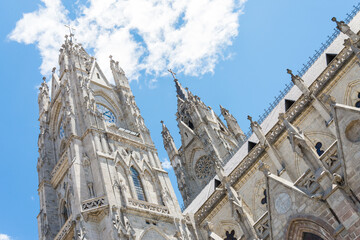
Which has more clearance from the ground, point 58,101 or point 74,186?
point 58,101

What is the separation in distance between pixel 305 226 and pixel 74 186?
39.8 feet

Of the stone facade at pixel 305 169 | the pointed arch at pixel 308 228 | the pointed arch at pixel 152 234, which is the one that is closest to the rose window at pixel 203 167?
the stone facade at pixel 305 169

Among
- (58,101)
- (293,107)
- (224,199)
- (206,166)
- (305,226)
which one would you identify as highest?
(58,101)

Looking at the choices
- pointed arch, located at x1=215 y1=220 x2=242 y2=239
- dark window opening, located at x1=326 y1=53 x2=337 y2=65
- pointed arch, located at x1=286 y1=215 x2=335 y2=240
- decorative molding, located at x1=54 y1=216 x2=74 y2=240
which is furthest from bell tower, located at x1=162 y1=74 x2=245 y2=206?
pointed arch, located at x1=286 y1=215 x2=335 y2=240

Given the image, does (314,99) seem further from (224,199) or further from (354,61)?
(224,199)

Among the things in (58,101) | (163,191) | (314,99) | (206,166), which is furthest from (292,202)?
(206,166)

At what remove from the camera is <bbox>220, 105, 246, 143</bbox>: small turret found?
41.7m

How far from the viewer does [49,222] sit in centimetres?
2536

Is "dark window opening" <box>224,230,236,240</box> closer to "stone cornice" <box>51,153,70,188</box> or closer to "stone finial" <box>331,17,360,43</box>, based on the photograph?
"stone cornice" <box>51,153,70,188</box>

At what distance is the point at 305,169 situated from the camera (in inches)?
813

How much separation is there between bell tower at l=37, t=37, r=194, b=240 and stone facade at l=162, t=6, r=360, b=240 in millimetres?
3219

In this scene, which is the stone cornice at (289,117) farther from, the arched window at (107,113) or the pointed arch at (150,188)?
the arched window at (107,113)

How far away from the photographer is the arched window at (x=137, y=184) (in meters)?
24.6

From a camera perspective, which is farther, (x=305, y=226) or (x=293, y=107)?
(x=293, y=107)
